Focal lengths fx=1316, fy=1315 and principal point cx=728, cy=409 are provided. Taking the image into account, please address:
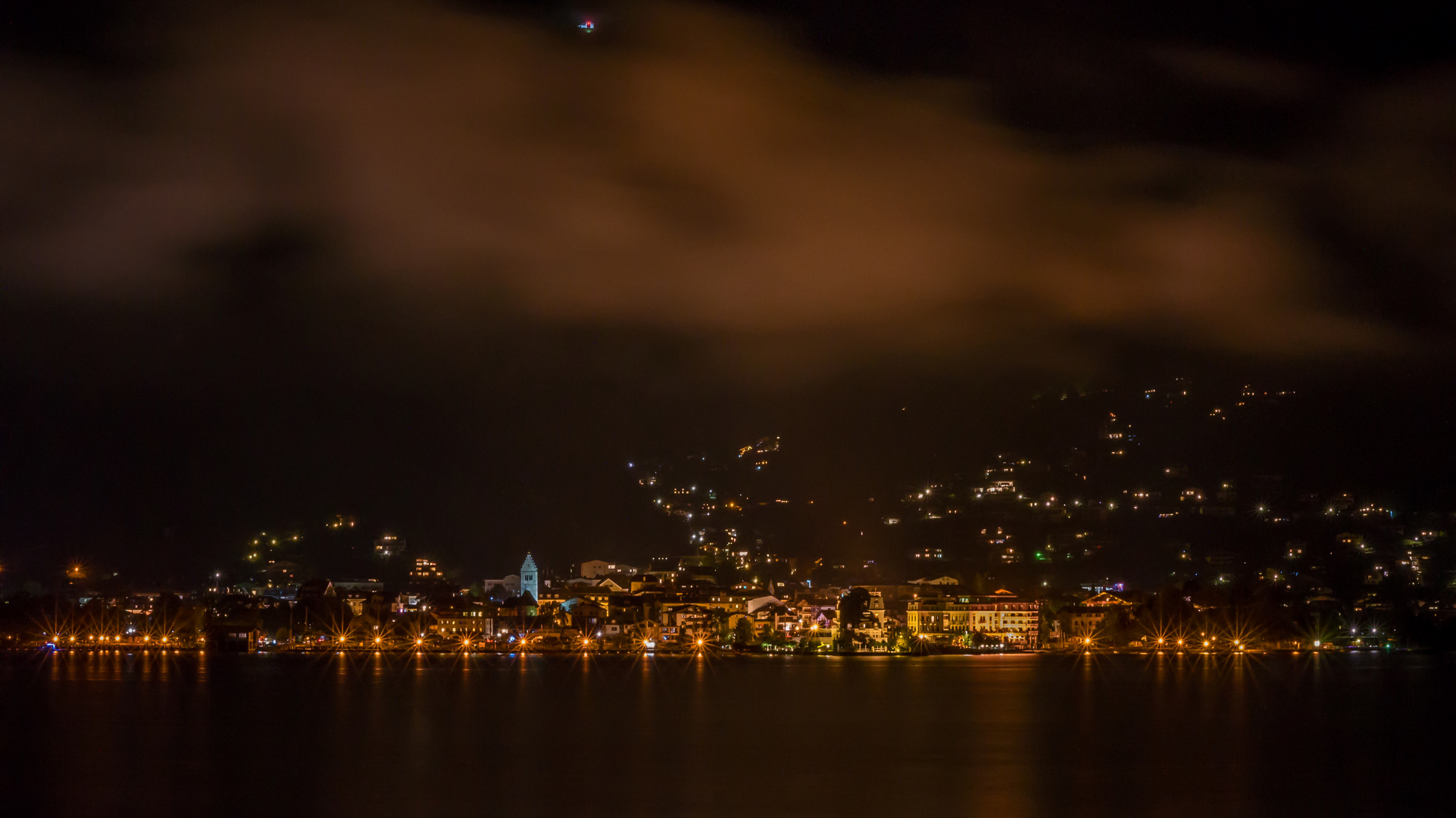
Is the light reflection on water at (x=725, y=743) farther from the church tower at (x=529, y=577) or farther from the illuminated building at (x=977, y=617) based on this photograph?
the church tower at (x=529, y=577)

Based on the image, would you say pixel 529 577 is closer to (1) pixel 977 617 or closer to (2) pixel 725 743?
(1) pixel 977 617

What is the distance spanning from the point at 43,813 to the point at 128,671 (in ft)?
96.7

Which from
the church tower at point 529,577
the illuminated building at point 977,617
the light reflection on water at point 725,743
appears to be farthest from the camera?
the church tower at point 529,577

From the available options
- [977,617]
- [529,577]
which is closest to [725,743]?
[977,617]

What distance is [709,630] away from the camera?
70688 mm

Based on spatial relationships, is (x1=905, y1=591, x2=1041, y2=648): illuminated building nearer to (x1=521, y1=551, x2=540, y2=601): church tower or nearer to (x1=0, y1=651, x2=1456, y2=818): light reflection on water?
(x1=0, y1=651, x2=1456, y2=818): light reflection on water

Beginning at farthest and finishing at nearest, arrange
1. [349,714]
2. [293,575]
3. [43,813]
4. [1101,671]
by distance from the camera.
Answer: [293,575] → [1101,671] → [349,714] → [43,813]

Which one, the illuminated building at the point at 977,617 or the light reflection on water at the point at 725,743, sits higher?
the light reflection on water at the point at 725,743

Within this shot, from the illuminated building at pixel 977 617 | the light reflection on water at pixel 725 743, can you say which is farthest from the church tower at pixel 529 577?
the light reflection on water at pixel 725 743

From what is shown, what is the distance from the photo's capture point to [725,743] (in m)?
26.2

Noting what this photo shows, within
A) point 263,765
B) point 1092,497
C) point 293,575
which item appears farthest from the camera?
point 1092,497

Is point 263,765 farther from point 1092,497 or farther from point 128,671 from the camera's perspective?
point 1092,497

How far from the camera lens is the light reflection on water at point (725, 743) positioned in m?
20.0

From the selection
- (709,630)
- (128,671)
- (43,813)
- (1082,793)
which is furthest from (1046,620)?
(43,813)
